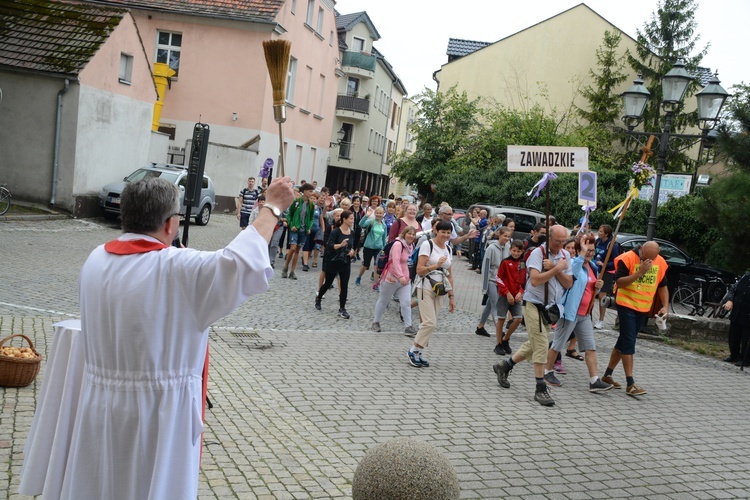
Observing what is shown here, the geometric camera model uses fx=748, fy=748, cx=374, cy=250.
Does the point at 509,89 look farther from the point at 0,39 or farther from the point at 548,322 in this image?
the point at 548,322

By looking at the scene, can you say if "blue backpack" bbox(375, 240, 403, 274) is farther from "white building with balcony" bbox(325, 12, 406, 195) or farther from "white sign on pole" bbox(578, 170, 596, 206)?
"white building with balcony" bbox(325, 12, 406, 195)

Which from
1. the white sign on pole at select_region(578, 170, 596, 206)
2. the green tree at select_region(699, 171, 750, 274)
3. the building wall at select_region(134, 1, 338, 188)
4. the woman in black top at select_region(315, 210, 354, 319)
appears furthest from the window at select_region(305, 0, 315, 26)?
the white sign on pole at select_region(578, 170, 596, 206)

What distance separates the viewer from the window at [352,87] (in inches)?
2212

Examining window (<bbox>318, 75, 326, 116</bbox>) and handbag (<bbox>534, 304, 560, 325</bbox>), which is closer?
handbag (<bbox>534, 304, 560, 325</bbox>)

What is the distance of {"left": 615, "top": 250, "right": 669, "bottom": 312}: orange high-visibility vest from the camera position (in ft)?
30.5

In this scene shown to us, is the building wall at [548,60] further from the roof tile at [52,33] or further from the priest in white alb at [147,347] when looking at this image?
the priest in white alb at [147,347]

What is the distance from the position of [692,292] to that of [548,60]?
27.6 m

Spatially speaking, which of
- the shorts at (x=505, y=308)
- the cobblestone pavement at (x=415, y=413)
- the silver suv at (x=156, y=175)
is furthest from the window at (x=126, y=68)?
the shorts at (x=505, y=308)

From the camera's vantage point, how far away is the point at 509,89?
44562mm

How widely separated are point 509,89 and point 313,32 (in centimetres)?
1311

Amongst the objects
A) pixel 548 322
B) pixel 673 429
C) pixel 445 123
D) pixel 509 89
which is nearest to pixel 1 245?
pixel 548 322

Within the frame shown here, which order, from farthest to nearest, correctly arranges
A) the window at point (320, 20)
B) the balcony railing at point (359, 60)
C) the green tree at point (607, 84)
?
the balcony railing at point (359, 60)
the green tree at point (607, 84)
the window at point (320, 20)

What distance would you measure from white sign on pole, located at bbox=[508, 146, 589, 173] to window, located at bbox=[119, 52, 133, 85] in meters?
18.7

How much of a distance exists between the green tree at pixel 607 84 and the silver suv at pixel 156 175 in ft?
82.3
